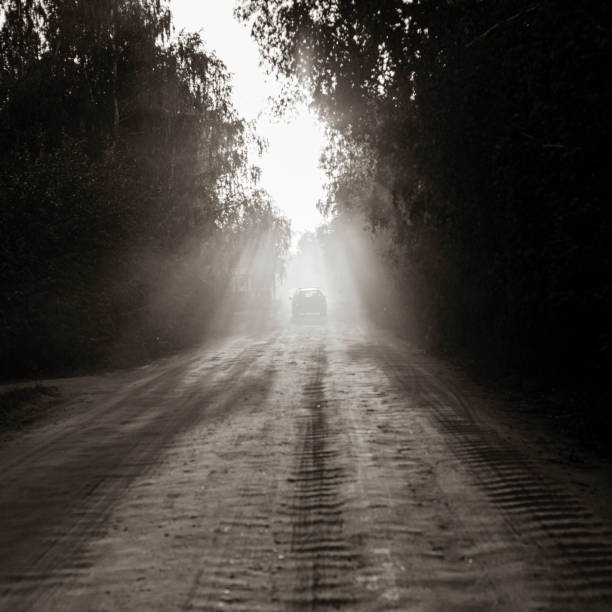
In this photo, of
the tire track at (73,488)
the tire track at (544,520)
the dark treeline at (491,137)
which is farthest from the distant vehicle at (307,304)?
the tire track at (544,520)

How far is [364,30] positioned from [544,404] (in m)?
7.78

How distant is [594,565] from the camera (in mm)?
4207

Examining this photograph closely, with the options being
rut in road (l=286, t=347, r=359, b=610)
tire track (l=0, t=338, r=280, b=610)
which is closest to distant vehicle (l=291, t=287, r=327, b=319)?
tire track (l=0, t=338, r=280, b=610)

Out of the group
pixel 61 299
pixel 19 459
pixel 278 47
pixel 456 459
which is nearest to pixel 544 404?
pixel 456 459

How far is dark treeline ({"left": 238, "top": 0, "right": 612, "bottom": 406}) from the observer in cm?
708

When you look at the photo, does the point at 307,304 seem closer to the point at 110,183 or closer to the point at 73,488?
the point at 110,183

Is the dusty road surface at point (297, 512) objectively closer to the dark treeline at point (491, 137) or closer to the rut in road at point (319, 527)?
the rut in road at point (319, 527)

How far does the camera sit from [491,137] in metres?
8.99

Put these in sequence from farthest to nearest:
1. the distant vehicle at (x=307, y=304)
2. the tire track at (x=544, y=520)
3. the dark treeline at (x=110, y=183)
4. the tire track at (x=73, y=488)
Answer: the distant vehicle at (x=307, y=304) < the dark treeline at (x=110, y=183) < the tire track at (x=73, y=488) < the tire track at (x=544, y=520)

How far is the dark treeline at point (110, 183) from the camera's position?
1652cm

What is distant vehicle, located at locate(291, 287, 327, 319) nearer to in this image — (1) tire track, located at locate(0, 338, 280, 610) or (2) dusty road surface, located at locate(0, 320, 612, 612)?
(1) tire track, located at locate(0, 338, 280, 610)

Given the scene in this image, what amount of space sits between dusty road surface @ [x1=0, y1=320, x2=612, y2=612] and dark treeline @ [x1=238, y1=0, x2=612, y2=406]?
6.57 ft

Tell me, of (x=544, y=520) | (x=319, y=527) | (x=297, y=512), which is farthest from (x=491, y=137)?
(x=319, y=527)

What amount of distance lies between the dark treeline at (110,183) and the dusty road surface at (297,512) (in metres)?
7.14
